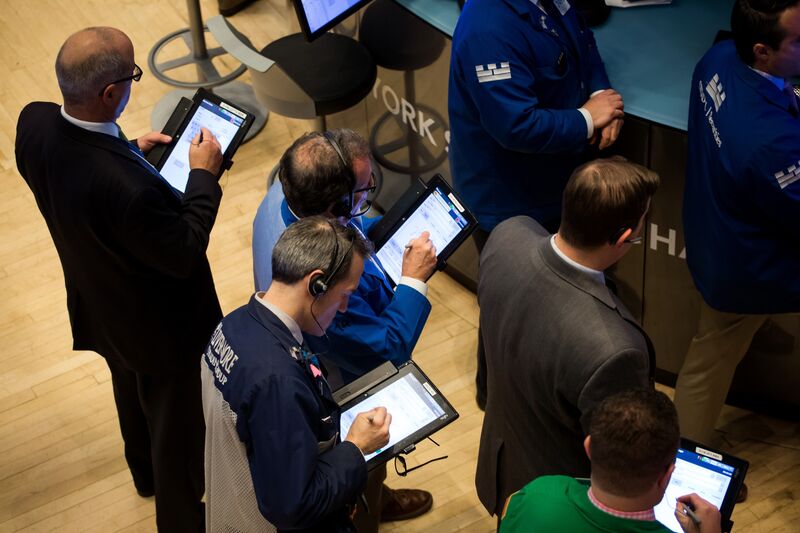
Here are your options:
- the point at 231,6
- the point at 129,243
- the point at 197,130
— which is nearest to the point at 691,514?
the point at 129,243

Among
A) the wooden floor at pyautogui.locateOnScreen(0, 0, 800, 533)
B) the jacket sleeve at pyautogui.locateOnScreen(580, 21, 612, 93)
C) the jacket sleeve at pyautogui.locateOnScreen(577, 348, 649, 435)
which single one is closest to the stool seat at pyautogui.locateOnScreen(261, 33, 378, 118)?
the wooden floor at pyautogui.locateOnScreen(0, 0, 800, 533)

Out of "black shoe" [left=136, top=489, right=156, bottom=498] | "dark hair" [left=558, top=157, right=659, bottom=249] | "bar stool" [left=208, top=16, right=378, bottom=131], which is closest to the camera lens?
"dark hair" [left=558, top=157, right=659, bottom=249]

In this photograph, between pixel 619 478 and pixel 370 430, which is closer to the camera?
pixel 619 478

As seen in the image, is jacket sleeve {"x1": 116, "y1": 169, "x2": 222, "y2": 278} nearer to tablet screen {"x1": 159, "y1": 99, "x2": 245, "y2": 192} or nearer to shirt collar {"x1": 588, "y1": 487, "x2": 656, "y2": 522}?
tablet screen {"x1": 159, "y1": 99, "x2": 245, "y2": 192}

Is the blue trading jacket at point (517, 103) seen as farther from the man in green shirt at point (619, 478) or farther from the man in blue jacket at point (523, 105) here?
the man in green shirt at point (619, 478)

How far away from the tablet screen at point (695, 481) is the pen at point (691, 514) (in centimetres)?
37

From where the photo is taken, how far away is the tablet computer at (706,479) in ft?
8.61

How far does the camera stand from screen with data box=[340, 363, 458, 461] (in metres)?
2.61

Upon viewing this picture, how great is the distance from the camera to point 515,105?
3084 mm

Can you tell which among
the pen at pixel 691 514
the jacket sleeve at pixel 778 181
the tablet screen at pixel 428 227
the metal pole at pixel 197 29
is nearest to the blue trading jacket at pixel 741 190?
the jacket sleeve at pixel 778 181

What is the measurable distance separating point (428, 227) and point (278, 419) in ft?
→ 3.36

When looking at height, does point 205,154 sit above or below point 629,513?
below

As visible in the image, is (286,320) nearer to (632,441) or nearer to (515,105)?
(632,441)

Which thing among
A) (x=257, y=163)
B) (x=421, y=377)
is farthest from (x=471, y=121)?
(x=257, y=163)
